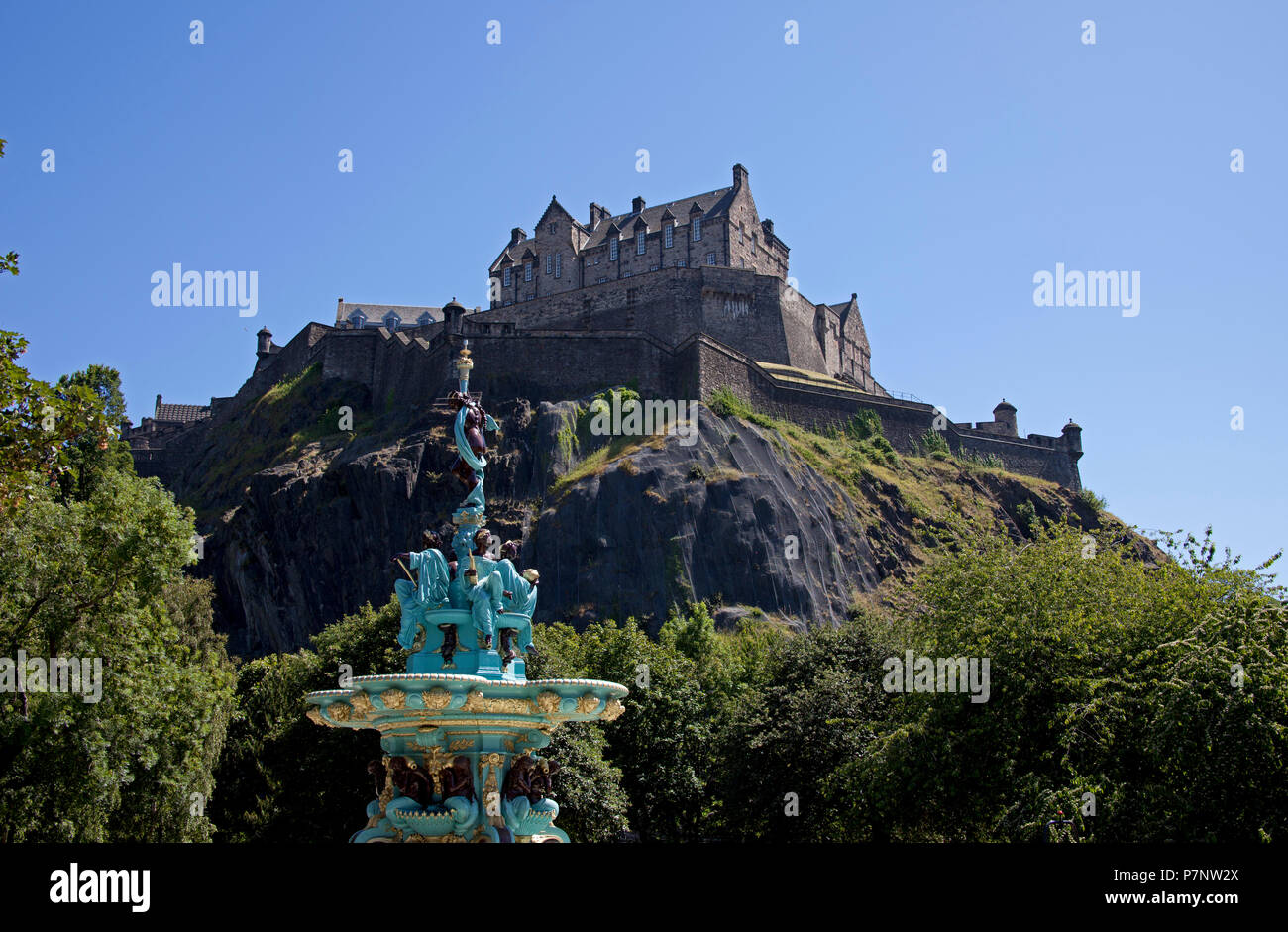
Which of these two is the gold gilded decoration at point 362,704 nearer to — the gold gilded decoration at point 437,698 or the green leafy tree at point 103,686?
the gold gilded decoration at point 437,698

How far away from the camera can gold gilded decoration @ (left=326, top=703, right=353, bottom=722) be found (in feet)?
44.6

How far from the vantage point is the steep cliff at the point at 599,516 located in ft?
198

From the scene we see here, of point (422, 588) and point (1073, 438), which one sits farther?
point (1073, 438)

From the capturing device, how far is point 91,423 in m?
20.0

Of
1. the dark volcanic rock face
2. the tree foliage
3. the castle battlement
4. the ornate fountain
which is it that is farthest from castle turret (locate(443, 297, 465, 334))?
the ornate fountain

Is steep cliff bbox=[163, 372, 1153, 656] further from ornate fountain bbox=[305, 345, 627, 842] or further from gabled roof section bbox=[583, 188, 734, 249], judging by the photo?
ornate fountain bbox=[305, 345, 627, 842]

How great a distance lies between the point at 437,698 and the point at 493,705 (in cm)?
78

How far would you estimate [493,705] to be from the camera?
1347cm

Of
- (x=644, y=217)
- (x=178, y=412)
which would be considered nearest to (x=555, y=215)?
(x=644, y=217)

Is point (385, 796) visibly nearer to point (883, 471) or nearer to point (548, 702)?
point (548, 702)

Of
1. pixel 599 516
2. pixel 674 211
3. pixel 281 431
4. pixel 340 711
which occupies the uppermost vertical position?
pixel 674 211

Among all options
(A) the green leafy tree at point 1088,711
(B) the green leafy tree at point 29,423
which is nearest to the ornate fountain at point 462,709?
(B) the green leafy tree at point 29,423

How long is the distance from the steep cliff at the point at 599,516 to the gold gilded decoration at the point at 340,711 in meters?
44.1
